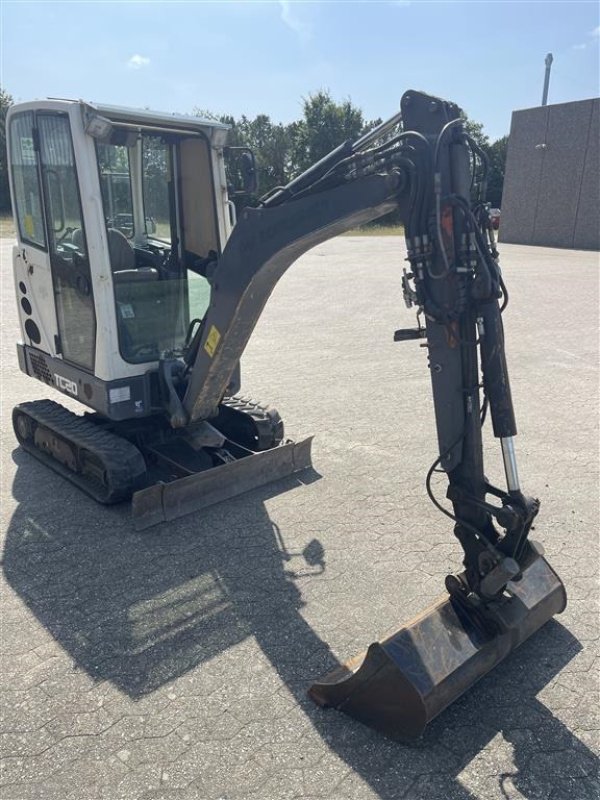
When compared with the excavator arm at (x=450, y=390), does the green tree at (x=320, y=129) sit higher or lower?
higher

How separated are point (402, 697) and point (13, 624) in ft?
7.53

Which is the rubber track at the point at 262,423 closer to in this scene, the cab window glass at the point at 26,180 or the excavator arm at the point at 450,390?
the cab window glass at the point at 26,180

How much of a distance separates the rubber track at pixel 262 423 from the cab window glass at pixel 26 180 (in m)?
2.19

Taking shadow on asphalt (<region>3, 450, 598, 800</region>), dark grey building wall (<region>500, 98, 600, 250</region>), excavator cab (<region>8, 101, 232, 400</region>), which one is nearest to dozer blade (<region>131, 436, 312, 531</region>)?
shadow on asphalt (<region>3, 450, 598, 800</region>)

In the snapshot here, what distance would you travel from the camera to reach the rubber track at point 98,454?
5.17 m

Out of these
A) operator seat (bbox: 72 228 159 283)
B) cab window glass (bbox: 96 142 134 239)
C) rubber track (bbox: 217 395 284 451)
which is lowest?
rubber track (bbox: 217 395 284 451)

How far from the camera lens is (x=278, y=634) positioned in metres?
3.84

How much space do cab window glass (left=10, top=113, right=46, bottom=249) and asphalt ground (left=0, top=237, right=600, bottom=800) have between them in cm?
211

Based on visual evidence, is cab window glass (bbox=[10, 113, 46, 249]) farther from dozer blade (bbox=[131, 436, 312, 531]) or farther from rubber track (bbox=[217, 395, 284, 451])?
dozer blade (bbox=[131, 436, 312, 531])

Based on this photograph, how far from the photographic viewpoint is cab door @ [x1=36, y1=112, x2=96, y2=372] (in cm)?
499

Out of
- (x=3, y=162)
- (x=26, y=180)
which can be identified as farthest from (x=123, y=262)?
(x=3, y=162)

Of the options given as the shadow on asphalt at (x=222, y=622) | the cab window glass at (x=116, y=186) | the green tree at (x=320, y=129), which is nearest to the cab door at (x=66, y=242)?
the cab window glass at (x=116, y=186)

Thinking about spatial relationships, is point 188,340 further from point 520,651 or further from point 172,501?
point 520,651

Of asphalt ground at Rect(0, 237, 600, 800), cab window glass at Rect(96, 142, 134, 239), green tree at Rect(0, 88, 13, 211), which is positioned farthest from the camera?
green tree at Rect(0, 88, 13, 211)
